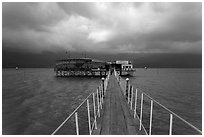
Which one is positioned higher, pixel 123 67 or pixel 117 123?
pixel 123 67

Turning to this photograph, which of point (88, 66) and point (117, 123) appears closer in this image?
point (117, 123)

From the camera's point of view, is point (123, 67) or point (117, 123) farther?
point (123, 67)

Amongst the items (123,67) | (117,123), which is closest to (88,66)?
(123,67)

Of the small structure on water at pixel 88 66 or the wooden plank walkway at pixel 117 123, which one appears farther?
the small structure on water at pixel 88 66

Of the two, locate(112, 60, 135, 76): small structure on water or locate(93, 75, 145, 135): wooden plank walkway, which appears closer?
locate(93, 75, 145, 135): wooden plank walkway

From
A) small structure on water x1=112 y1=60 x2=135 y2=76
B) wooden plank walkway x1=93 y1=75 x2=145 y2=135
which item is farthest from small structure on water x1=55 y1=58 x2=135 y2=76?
wooden plank walkway x1=93 y1=75 x2=145 y2=135

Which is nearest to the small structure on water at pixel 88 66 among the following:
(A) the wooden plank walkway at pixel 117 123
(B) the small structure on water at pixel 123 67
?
(B) the small structure on water at pixel 123 67

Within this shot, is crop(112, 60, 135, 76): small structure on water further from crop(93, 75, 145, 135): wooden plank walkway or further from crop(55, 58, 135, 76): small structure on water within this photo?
crop(93, 75, 145, 135): wooden plank walkway

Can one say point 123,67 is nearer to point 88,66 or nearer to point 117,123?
point 88,66

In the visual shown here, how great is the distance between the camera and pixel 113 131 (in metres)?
7.36

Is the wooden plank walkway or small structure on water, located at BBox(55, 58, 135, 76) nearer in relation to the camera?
the wooden plank walkway

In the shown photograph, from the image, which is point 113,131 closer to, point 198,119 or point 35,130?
point 35,130

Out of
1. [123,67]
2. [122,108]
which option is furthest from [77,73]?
[122,108]

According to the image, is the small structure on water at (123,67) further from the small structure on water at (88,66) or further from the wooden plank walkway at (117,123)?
the wooden plank walkway at (117,123)
